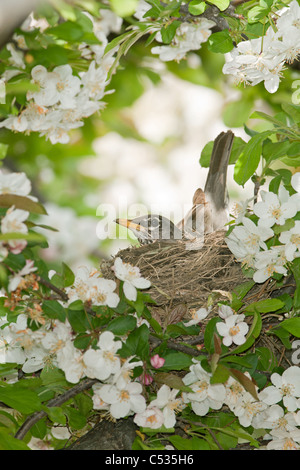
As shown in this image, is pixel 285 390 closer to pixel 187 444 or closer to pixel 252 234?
pixel 187 444

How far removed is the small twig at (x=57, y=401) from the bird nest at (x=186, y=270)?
0.44m

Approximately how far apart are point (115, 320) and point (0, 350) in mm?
433

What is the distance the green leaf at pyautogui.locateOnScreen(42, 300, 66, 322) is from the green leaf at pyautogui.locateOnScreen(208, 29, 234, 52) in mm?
890

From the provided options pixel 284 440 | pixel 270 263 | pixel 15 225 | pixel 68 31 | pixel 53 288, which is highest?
pixel 68 31

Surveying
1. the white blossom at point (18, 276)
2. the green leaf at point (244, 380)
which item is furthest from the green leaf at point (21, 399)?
the green leaf at point (244, 380)

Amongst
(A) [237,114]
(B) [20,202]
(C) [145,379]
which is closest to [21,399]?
(C) [145,379]

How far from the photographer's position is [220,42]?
1.71m

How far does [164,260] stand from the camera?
7.39 feet

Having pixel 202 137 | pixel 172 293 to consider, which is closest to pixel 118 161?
pixel 202 137

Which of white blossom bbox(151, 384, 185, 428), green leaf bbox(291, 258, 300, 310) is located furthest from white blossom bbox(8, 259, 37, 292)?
green leaf bbox(291, 258, 300, 310)

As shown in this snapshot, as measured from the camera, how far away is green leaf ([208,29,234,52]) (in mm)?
1710

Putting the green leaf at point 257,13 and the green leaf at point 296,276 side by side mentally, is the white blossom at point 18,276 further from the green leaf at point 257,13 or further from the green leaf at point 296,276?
the green leaf at point 257,13

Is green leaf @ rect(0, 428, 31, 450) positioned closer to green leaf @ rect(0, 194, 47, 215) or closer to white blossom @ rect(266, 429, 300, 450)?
green leaf @ rect(0, 194, 47, 215)

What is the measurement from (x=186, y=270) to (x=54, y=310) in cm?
87
